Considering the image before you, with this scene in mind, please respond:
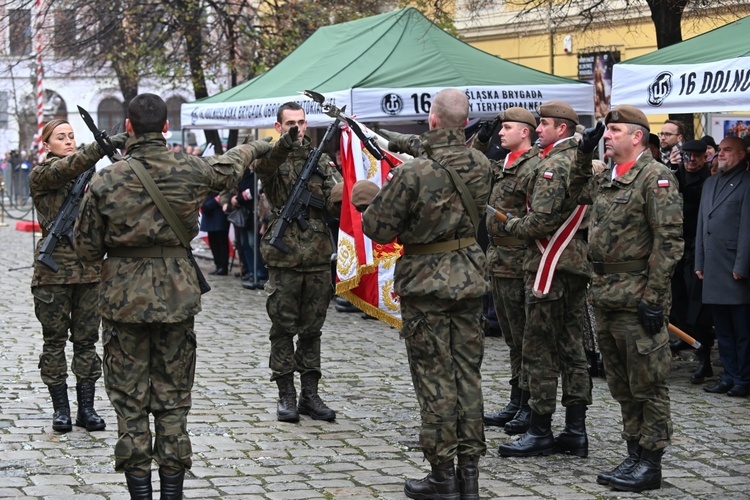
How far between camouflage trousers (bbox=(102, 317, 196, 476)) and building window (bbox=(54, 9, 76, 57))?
18.0m

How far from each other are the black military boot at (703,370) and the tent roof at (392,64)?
3.84m

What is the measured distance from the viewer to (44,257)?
7570 millimetres

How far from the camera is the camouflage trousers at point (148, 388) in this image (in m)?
5.83

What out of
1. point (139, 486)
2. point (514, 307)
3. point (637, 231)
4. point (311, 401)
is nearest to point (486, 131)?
point (514, 307)

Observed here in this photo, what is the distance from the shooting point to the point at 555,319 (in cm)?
724

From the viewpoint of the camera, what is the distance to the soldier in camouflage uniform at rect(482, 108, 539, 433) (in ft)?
25.1

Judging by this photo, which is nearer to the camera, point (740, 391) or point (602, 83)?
point (740, 391)

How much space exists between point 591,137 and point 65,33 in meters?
18.8

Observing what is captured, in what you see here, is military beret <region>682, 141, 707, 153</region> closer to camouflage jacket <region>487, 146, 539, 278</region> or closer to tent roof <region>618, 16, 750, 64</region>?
tent roof <region>618, 16, 750, 64</region>

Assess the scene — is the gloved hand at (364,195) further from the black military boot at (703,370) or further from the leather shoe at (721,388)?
the black military boot at (703,370)

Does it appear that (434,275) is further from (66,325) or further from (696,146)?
(696,146)

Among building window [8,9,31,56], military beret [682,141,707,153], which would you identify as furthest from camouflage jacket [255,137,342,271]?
building window [8,9,31,56]

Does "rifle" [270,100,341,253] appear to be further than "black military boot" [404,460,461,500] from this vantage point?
Yes

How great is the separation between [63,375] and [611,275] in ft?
12.1
